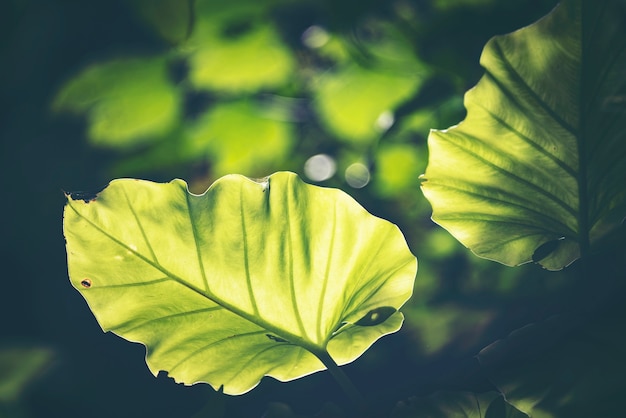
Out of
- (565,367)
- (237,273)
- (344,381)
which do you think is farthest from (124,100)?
(565,367)

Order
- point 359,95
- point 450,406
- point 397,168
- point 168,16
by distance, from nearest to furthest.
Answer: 1. point 450,406
2. point 168,16
3. point 359,95
4. point 397,168

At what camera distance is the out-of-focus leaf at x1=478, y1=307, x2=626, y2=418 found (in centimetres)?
43

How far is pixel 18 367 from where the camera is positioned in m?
0.68

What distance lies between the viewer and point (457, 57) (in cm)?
57

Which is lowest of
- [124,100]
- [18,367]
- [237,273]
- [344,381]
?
[18,367]

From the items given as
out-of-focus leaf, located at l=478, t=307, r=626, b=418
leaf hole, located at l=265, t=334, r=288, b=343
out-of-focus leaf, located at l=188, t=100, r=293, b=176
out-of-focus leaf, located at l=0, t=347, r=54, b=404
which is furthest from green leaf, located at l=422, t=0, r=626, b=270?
out-of-focus leaf, located at l=0, t=347, r=54, b=404

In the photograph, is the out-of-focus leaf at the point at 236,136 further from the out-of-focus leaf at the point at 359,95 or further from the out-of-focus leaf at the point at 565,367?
the out-of-focus leaf at the point at 565,367

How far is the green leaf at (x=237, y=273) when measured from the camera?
1.35ft

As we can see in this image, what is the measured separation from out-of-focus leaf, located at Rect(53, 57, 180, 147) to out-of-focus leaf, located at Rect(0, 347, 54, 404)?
0.33 meters

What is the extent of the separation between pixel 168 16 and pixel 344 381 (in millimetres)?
431

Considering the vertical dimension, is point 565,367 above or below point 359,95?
below

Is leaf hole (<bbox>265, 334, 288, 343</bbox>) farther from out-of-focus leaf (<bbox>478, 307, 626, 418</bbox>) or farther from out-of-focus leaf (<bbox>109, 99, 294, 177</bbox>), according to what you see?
out-of-focus leaf (<bbox>109, 99, 294, 177</bbox>)

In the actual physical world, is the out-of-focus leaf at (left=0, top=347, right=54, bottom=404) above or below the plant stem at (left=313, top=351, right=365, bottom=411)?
below

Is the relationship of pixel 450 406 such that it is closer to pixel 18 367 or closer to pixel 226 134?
pixel 226 134
